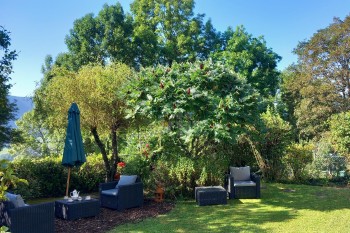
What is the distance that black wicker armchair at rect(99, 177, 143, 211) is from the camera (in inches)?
310

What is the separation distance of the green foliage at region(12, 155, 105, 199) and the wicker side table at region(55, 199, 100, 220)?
2619mm

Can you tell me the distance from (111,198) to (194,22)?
1737 centimetres

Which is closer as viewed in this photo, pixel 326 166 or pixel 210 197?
pixel 210 197

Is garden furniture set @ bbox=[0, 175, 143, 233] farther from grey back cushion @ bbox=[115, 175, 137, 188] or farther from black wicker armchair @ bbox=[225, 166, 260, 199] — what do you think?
black wicker armchair @ bbox=[225, 166, 260, 199]

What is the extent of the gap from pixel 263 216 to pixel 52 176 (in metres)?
6.73

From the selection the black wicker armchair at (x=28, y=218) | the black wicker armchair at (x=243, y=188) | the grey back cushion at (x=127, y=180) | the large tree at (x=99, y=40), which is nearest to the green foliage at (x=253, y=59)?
the large tree at (x=99, y=40)

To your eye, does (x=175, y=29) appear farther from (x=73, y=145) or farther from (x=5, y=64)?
(x=73, y=145)

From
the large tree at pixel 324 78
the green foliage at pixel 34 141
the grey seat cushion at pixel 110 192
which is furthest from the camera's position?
the green foliage at pixel 34 141

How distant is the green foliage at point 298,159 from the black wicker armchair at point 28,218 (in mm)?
9268

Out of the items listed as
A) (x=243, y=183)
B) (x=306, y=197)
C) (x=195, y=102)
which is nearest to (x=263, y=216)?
(x=243, y=183)

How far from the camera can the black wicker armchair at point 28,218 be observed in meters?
5.35

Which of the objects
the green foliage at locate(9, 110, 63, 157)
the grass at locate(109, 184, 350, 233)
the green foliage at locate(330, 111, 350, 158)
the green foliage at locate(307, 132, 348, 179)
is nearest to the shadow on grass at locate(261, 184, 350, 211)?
the grass at locate(109, 184, 350, 233)

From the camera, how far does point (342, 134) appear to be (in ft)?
39.4

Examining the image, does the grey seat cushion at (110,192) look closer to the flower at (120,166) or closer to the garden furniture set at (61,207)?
the garden furniture set at (61,207)
